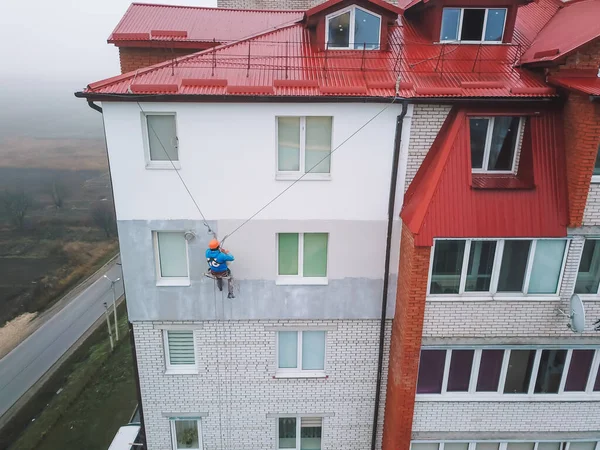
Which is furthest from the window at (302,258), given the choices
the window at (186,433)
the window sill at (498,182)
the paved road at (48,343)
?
the paved road at (48,343)

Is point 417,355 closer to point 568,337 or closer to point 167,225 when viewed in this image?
point 568,337

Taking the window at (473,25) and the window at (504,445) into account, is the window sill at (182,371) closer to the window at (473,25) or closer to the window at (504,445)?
the window at (504,445)

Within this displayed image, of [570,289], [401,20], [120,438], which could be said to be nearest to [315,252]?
[570,289]

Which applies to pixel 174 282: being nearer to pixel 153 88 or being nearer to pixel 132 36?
pixel 153 88

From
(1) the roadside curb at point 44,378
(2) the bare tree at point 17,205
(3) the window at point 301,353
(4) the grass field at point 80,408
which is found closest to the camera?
(3) the window at point 301,353

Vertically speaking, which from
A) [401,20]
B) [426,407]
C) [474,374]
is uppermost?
[401,20]

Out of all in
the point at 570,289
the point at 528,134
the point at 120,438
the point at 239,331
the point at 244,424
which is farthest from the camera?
the point at 120,438

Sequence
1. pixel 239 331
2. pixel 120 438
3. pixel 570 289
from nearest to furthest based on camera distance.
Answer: pixel 570 289
pixel 239 331
pixel 120 438

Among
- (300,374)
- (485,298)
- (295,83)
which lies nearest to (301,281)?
(300,374)
